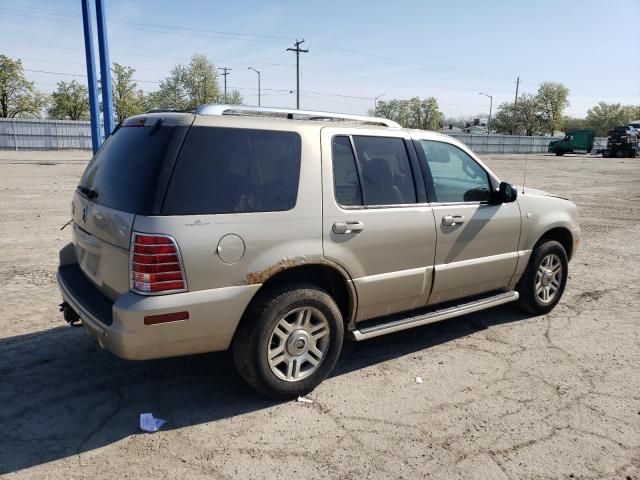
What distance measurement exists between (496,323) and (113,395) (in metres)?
3.55

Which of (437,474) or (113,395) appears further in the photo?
(113,395)

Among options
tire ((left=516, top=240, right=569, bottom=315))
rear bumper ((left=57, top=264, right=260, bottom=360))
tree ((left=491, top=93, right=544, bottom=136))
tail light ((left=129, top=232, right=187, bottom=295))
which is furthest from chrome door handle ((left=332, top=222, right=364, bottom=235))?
tree ((left=491, top=93, right=544, bottom=136))

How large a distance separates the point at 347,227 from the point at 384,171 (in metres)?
0.66

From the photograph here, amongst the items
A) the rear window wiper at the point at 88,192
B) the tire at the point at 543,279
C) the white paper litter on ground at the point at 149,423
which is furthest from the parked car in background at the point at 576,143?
the white paper litter on ground at the point at 149,423

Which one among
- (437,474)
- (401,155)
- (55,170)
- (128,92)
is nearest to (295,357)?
(437,474)

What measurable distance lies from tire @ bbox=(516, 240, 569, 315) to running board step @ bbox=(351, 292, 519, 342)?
0.98 ft

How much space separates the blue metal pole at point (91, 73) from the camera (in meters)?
13.2

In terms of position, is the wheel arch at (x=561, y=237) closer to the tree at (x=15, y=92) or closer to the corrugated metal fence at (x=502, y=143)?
the corrugated metal fence at (x=502, y=143)

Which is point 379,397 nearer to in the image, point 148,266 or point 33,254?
point 148,266

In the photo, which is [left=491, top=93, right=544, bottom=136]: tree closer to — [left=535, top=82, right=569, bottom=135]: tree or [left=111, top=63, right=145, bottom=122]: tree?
[left=535, top=82, right=569, bottom=135]: tree

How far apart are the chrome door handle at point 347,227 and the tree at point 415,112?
121980 mm

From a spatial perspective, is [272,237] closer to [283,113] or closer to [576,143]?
[283,113]

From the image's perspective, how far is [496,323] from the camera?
5.04 meters

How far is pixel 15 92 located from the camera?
53.8m
